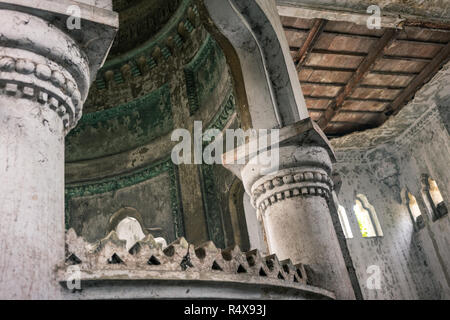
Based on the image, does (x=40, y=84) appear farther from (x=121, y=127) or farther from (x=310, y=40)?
(x=121, y=127)

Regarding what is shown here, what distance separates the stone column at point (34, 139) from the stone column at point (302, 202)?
5.23 ft

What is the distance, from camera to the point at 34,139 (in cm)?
193

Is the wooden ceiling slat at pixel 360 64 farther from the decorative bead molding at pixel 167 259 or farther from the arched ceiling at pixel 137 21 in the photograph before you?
the decorative bead molding at pixel 167 259

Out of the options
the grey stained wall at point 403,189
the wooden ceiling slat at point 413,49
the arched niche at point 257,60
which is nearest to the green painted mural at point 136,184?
the arched niche at point 257,60

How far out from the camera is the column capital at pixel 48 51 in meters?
1.95

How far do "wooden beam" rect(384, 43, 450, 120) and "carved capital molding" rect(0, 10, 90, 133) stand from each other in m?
7.21

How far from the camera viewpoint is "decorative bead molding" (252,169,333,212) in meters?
3.26

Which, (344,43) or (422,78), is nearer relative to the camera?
(344,43)

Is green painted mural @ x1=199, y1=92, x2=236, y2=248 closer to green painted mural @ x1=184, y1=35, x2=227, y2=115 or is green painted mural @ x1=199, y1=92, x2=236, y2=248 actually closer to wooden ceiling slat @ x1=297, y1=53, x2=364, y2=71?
green painted mural @ x1=184, y1=35, x2=227, y2=115

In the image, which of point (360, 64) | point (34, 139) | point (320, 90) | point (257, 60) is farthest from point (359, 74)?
point (34, 139)

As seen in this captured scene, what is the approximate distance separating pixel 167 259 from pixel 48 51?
1144 mm

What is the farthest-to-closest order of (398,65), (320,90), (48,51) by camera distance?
(320,90) → (398,65) → (48,51)
